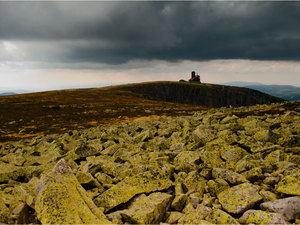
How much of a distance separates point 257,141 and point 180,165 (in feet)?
16.5

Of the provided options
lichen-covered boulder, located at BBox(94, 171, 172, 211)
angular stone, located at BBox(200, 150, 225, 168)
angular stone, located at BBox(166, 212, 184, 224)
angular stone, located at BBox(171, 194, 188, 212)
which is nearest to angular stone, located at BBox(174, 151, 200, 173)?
angular stone, located at BBox(200, 150, 225, 168)

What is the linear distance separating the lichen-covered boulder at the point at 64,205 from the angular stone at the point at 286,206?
4.72 meters

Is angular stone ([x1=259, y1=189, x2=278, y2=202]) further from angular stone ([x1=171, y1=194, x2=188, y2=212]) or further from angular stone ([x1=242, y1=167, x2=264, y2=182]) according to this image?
angular stone ([x1=171, y1=194, x2=188, y2=212])

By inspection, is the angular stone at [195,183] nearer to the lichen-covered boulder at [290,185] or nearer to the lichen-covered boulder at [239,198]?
the lichen-covered boulder at [239,198]

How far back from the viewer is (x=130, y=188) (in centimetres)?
658

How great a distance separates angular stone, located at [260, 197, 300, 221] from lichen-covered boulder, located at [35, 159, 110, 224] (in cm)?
472

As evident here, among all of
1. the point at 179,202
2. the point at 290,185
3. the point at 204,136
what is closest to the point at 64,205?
the point at 179,202

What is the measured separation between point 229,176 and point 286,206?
6.82 feet

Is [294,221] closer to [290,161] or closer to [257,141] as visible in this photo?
[290,161]

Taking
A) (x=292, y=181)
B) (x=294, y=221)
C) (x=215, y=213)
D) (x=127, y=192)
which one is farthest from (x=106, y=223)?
(x=292, y=181)

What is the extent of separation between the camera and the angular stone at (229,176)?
6.61 m

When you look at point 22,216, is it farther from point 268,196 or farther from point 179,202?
point 268,196

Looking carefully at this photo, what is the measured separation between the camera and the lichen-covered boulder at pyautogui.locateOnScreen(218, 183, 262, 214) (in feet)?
17.5

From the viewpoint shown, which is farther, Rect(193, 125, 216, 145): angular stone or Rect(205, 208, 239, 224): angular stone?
Rect(193, 125, 216, 145): angular stone
